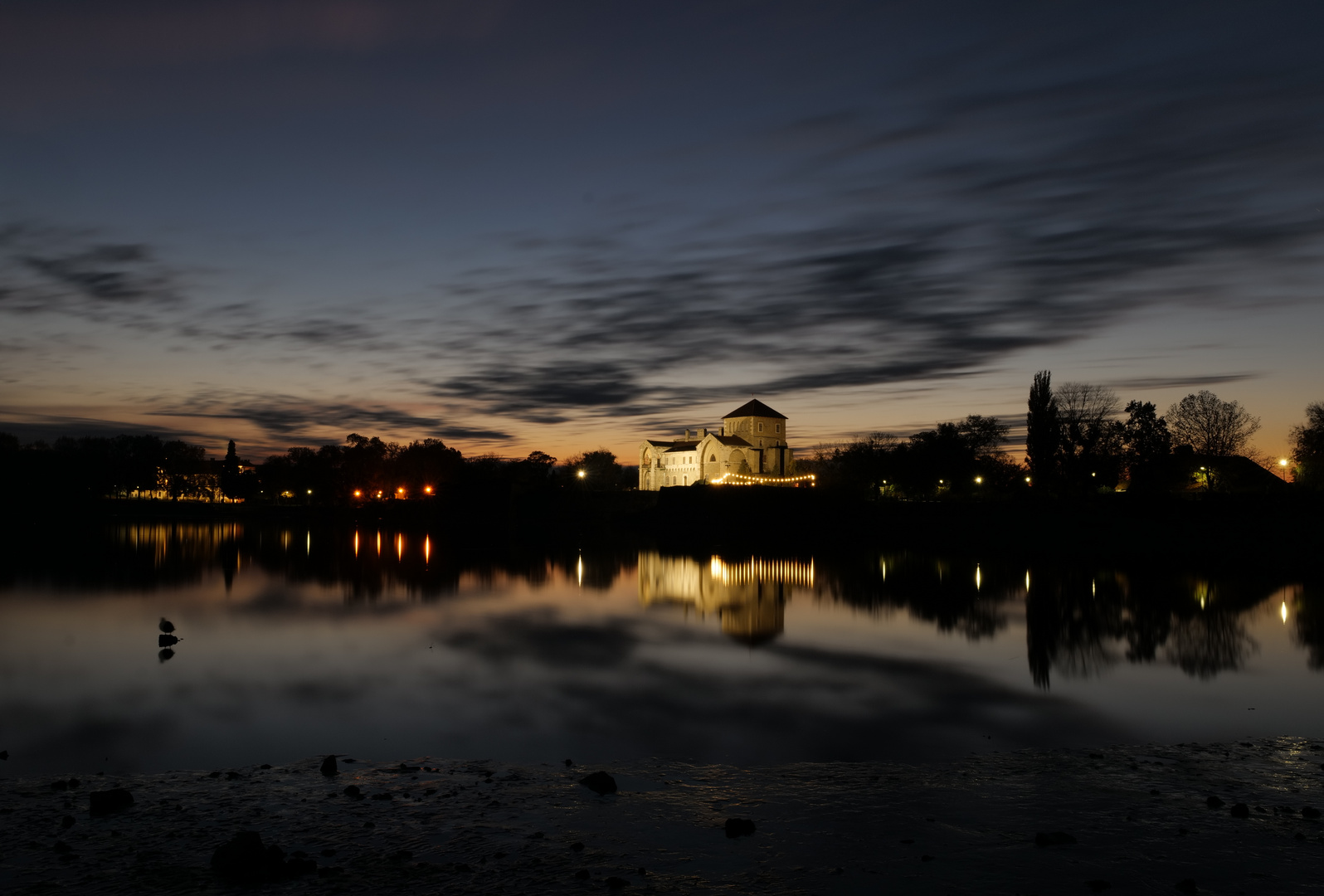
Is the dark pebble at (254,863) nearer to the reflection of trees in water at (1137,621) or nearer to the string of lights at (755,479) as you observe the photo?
the reflection of trees in water at (1137,621)

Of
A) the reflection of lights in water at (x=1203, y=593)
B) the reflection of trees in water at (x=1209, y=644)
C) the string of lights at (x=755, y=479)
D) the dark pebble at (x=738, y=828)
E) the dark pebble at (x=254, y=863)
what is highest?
the string of lights at (x=755, y=479)

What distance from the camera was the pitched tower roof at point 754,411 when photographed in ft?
445

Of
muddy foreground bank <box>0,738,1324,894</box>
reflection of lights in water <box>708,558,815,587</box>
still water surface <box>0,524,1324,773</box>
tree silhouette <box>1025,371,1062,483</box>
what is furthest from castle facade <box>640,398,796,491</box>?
muddy foreground bank <box>0,738,1324,894</box>

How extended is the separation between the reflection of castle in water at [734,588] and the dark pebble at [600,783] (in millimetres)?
12461

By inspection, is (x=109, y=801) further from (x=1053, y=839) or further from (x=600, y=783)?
(x=1053, y=839)

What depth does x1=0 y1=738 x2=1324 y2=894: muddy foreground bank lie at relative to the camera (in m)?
7.29

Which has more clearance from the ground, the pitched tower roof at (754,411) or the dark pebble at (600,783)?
the pitched tower roof at (754,411)

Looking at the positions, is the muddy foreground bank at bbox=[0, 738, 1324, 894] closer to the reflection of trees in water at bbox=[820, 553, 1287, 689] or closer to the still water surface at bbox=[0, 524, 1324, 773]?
the still water surface at bbox=[0, 524, 1324, 773]

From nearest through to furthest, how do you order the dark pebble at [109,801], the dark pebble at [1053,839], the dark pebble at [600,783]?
the dark pebble at [1053,839], the dark pebble at [109,801], the dark pebble at [600,783]

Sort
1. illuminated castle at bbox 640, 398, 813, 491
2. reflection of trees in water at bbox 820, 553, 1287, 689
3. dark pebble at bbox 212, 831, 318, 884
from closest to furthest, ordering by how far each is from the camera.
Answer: dark pebble at bbox 212, 831, 318, 884 < reflection of trees in water at bbox 820, 553, 1287, 689 < illuminated castle at bbox 640, 398, 813, 491

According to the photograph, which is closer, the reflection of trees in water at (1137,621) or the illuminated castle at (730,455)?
the reflection of trees in water at (1137,621)

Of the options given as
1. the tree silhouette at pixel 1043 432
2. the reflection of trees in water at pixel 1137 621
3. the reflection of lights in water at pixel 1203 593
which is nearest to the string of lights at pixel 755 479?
the tree silhouette at pixel 1043 432

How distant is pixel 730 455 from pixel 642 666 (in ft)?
359

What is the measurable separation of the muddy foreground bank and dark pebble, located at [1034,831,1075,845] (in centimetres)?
2
